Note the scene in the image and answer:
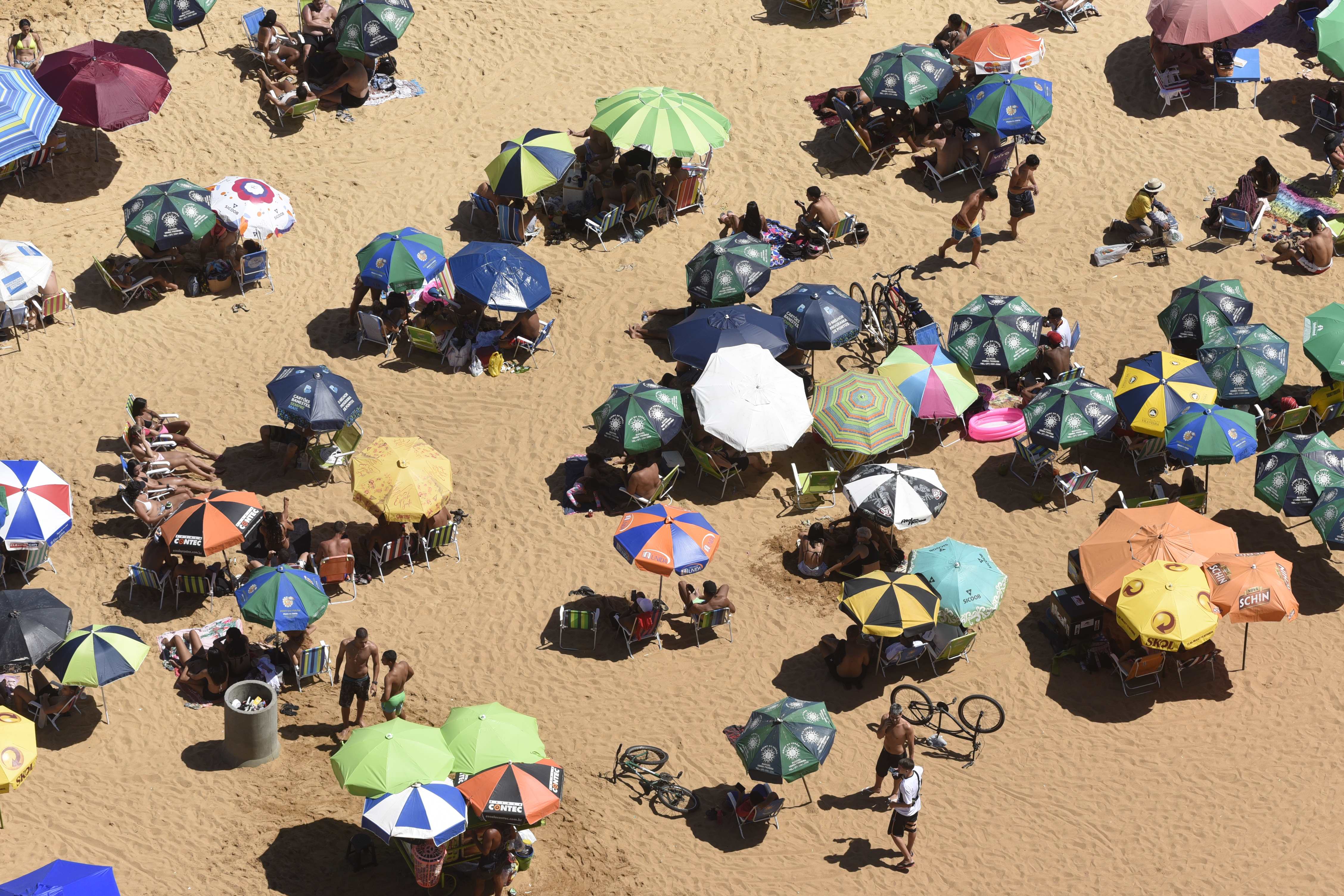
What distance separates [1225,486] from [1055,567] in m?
3.20

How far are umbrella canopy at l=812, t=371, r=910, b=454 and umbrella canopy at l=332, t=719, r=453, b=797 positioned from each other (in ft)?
25.5

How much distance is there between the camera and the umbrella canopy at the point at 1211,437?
866 inches

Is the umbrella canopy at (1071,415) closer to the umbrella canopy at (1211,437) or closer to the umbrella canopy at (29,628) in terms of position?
the umbrella canopy at (1211,437)

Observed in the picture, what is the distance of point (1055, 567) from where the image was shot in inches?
866

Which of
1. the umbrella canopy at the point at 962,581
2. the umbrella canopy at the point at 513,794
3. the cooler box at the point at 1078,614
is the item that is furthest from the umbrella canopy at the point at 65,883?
the cooler box at the point at 1078,614

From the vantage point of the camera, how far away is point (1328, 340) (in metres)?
23.4

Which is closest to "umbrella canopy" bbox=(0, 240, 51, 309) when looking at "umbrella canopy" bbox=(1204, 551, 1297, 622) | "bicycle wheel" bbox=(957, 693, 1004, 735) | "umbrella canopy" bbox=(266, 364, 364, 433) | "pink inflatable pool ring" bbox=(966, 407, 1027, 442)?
"umbrella canopy" bbox=(266, 364, 364, 433)

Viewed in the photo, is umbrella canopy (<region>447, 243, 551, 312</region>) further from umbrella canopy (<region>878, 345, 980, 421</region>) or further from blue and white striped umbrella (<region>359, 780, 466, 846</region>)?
blue and white striped umbrella (<region>359, 780, 466, 846</region>)

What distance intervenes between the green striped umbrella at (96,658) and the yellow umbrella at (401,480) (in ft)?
11.7

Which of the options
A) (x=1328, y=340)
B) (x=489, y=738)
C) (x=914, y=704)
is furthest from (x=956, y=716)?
(x=1328, y=340)

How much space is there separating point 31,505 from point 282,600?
3857 millimetres

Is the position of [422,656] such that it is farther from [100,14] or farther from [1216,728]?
[100,14]

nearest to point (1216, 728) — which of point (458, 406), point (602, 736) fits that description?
point (602, 736)

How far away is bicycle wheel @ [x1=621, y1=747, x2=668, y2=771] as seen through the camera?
62.9ft
